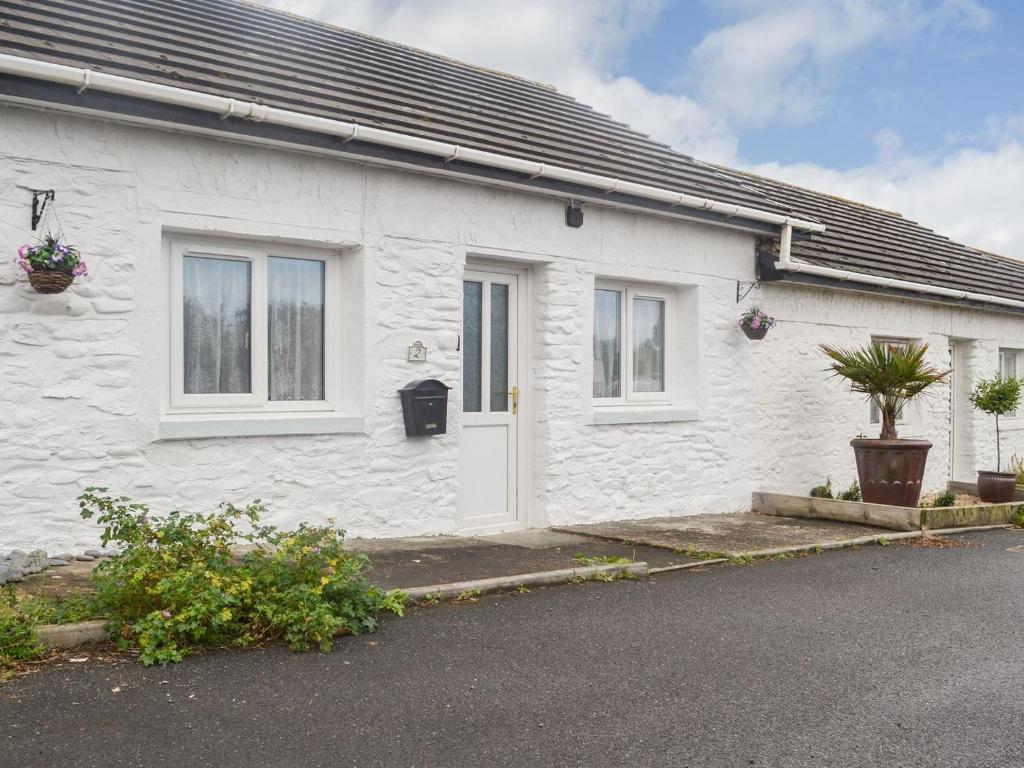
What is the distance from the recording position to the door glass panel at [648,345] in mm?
10055

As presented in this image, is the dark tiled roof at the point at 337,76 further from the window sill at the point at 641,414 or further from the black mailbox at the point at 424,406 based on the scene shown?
the window sill at the point at 641,414

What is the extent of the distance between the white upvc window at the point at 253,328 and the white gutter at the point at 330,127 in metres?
1.05

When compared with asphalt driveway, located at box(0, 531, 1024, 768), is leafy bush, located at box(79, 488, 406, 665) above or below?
above

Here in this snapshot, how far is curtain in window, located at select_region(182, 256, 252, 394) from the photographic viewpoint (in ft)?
23.2

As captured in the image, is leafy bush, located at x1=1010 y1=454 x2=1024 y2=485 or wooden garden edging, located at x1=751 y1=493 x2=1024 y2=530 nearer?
wooden garden edging, located at x1=751 y1=493 x2=1024 y2=530

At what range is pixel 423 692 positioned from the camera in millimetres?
4211

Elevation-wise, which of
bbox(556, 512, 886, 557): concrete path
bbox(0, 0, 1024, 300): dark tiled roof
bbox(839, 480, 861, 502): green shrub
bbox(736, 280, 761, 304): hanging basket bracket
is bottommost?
bbox(556, 512, 886, 557): concrete path

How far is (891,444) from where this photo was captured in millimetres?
10016

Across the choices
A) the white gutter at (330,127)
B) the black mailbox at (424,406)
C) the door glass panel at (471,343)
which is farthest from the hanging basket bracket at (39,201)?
the door glass panel at (471,343)

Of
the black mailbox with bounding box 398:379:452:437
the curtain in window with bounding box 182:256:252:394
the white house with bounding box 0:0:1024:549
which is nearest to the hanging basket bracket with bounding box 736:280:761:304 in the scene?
the white house with bounding box 0:0:1024:549

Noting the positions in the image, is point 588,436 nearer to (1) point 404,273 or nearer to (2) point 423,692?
(1) point 404,273

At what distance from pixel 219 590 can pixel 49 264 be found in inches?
105

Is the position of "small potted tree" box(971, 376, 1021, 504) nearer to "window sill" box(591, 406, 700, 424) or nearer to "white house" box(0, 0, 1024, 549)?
"white house" box(0, 0, 1024, 549)

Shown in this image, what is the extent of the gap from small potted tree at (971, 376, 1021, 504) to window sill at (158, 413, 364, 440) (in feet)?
27.4
